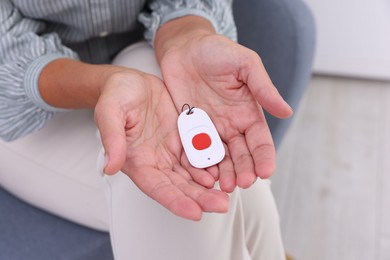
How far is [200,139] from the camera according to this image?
0.69 meters

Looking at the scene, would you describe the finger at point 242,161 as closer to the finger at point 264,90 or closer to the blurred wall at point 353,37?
the finger at point 264,90

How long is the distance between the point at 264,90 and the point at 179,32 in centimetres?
29

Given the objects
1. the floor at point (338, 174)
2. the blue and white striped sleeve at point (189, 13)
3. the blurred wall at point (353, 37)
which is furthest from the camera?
the blurred wall at point (353, 37)

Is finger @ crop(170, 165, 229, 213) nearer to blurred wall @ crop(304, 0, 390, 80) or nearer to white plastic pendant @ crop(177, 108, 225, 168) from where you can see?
white plastic pendant @ crop(177, 108, 225, 168)

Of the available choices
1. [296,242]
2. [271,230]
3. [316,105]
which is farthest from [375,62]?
[271,230]

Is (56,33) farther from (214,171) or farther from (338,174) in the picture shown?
(338,174)

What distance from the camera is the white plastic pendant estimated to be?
0.66 meters

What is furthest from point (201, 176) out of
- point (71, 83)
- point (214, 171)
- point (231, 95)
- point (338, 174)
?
point (338, 174)

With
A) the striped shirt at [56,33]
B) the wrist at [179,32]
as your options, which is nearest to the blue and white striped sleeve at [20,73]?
the striped shirt at [56,33]

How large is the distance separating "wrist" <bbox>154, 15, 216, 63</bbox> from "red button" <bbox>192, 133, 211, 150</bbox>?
170mm

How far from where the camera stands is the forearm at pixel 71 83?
Answer: 29.2 inches

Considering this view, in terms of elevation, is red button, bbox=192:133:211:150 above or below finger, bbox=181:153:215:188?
above

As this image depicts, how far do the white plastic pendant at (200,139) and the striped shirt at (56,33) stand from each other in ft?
0.81

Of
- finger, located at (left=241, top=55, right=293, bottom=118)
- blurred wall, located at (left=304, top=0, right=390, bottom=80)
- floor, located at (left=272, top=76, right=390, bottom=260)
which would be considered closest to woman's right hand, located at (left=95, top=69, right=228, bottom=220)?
finger, located at (left=241, top=55, right=293, bottom=118)
